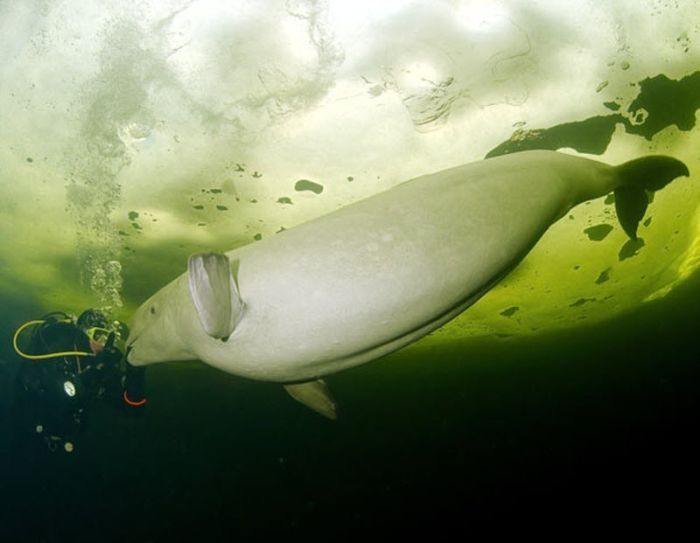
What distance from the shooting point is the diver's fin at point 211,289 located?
9.16ft

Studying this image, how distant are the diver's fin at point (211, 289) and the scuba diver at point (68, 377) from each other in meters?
3.73

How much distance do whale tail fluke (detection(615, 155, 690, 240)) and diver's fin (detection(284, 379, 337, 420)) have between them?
354 centimetres

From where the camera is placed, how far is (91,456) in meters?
49.5

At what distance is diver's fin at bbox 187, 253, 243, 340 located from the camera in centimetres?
279

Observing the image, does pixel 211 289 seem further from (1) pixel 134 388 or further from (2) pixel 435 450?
(2) pixel 435 450

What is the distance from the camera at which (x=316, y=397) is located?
4531 mm

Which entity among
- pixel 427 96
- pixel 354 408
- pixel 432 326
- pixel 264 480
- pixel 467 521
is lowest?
pixel 467 521

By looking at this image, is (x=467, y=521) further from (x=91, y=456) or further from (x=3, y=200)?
(x=91, y=456)

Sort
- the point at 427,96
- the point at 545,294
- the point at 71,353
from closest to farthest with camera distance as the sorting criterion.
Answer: the point at 71,353
the point at 427,96
the point at 545,294

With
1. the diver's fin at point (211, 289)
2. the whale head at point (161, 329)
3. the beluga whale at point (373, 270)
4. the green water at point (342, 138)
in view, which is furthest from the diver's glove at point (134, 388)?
the diver's fin at point (211, 289)

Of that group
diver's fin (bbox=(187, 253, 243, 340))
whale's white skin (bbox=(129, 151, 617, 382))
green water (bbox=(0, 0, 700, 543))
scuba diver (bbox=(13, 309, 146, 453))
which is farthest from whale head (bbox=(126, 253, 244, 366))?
green water (bbox=(0, 0, 700, 543))

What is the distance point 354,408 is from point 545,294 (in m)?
29.0

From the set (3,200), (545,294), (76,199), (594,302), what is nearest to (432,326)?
(76,199)

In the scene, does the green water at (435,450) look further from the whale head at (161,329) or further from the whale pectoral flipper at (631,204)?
the whale head at (161,329)
